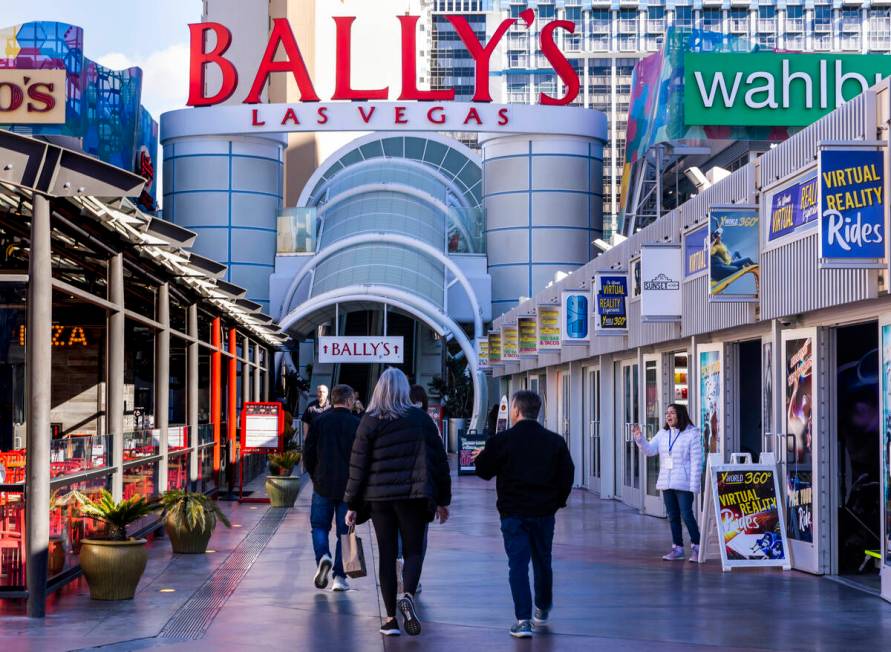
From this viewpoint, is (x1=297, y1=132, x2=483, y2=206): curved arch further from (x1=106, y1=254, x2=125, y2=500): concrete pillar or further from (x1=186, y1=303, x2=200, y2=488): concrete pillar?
(x1=106, y1=254, x2=125, y2=500): concrete pillar

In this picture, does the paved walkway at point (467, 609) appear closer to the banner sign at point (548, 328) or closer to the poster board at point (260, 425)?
the poster board at point (260, 425)

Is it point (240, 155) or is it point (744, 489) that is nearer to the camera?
point (744, 489)

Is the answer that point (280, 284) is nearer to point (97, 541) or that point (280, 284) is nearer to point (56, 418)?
point (56, 418)

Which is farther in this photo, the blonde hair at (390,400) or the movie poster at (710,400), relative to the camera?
the movie poster at (710,400)

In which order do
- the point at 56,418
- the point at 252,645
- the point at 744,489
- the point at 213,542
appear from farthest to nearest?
the point at 56,418 < the point at 213,542 < the point at 744,489 < the point at 252,645

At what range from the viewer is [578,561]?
47.1 ft

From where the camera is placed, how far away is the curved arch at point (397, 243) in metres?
55.3

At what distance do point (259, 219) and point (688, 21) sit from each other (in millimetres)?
89744

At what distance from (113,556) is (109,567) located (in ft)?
0.29

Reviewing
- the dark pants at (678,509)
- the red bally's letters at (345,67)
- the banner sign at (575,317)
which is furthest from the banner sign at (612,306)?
the red bally's letters at (345,67)

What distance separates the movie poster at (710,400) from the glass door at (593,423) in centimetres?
847

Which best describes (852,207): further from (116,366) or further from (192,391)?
(192,391)

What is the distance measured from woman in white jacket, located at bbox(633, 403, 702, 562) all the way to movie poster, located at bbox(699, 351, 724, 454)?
2.29m

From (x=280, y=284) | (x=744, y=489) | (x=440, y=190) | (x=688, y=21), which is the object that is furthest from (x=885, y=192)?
(x=688, y=21)
